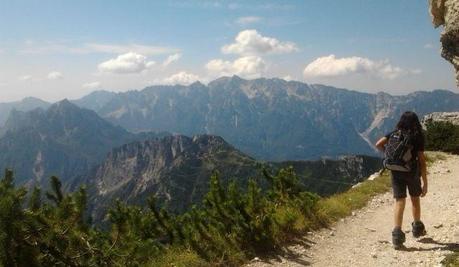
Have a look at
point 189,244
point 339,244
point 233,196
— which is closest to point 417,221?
point 339,244

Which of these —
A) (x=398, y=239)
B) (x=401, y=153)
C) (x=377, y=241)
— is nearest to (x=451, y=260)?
(x=398, y=239)

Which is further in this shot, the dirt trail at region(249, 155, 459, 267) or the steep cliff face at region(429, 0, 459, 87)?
the steep cliff face at region(429, 0, 459, 87)

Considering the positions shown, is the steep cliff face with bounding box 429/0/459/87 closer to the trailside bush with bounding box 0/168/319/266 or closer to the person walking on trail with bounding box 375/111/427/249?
the person walking on trail with bounding box 375/111/427/249

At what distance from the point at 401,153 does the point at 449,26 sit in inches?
270

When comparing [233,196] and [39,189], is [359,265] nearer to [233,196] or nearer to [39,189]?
[233,196]

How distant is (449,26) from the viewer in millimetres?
14773

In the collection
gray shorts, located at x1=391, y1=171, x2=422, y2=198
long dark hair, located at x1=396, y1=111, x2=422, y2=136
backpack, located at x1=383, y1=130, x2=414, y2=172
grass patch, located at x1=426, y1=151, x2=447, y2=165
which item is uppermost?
long dark hair, located at x1=396, y1=111, x2=422, y2=136

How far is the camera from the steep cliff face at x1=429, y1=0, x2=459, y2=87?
1450 cm

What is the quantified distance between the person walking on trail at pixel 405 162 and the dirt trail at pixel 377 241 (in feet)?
2.05

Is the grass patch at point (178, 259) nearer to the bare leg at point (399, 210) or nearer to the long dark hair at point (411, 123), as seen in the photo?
the bare leg at point (399, 210)

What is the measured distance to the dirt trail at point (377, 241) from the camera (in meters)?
9.63

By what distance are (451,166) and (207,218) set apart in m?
17.5

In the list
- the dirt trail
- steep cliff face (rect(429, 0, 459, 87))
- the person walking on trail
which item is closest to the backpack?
the person walking on trail

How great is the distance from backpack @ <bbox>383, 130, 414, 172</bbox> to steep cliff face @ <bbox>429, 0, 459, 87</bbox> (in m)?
6.26
